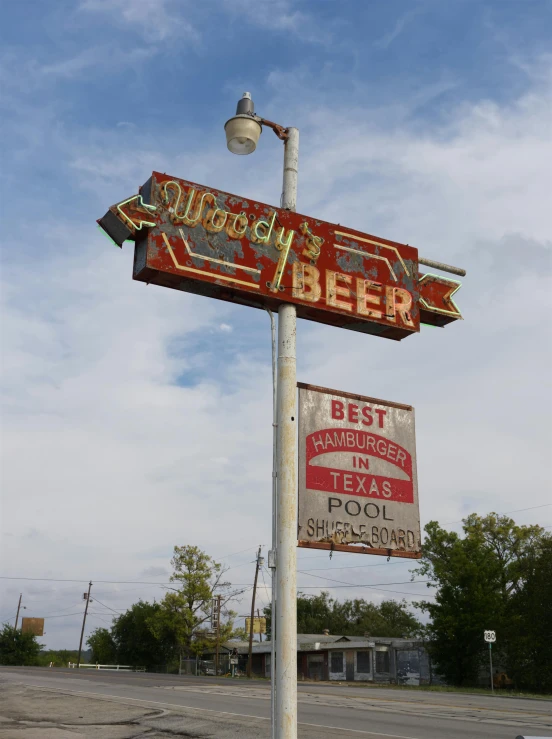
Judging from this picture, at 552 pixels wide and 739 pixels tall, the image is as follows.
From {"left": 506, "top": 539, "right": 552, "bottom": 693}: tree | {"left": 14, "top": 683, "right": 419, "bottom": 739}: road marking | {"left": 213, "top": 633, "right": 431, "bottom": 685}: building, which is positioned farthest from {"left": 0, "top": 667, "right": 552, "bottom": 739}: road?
{"left": 213, "top": 633, "right": 431, "bottom": 685}: building

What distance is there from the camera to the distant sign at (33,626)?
288ft

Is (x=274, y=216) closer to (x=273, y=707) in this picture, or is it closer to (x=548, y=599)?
(x=273, y=707)

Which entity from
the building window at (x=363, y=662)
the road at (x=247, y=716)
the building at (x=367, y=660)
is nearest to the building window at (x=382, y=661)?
the building at (x=367, y=660)

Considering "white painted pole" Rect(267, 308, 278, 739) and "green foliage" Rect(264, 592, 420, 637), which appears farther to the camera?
"green foliage" Rect(264, 592, 420, 637)

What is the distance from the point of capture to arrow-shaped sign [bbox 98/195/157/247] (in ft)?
21.8

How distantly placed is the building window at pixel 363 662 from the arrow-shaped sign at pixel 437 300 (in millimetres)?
48052

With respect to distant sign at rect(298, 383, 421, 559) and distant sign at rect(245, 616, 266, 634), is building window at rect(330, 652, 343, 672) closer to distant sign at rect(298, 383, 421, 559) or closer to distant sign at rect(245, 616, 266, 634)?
distant sign at rect(245, 616, 266, 634)

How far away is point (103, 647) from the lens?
83.9m

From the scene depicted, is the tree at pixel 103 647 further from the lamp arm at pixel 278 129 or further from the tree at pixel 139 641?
the lamp arm at pixel 278 129

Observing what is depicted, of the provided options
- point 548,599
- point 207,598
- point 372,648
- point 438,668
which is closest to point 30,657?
point 207,598

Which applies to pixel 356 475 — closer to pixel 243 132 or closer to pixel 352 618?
pixel 243 132

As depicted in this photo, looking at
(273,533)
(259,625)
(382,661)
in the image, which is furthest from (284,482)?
(259,625)

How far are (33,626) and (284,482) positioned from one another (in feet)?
311

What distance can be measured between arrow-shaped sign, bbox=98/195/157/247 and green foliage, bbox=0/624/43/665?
88.4m
